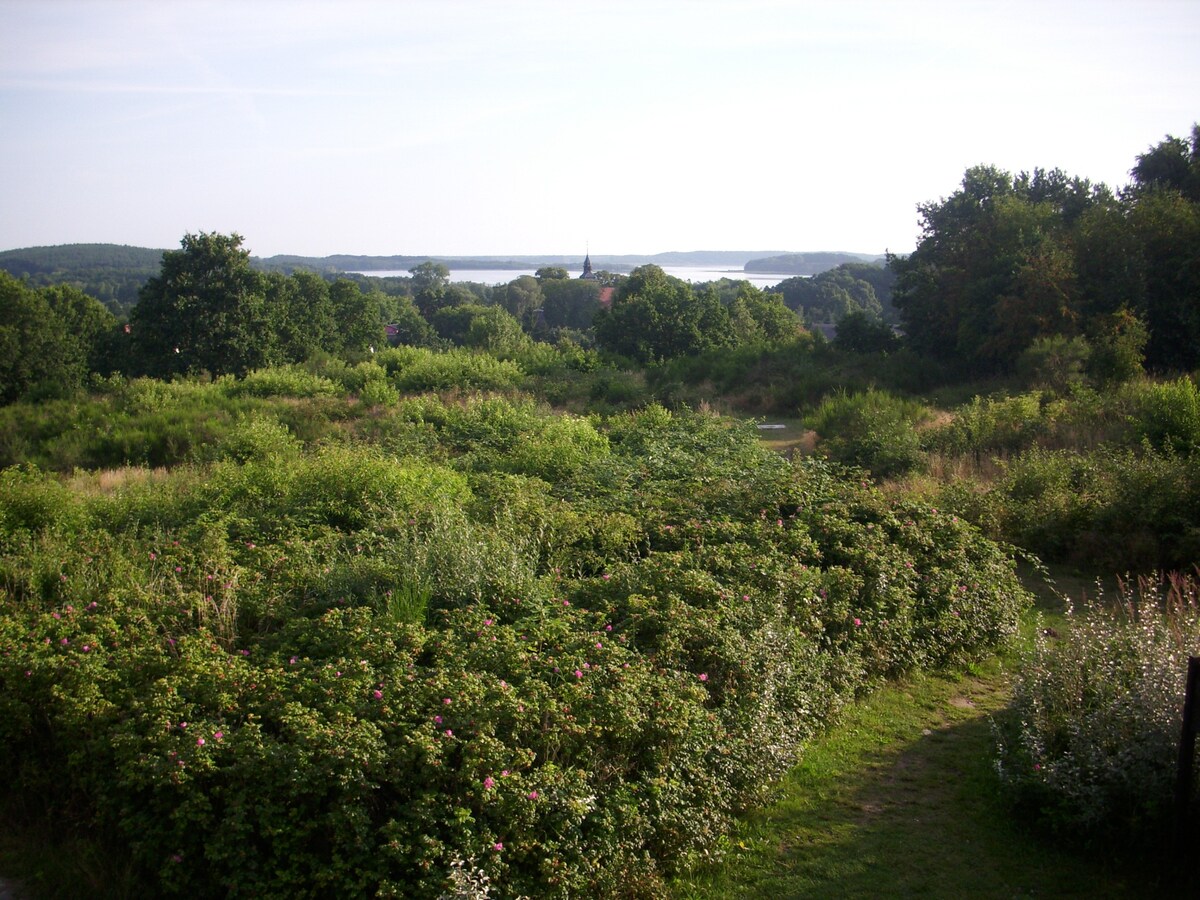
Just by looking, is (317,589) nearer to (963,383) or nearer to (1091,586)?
(1091,586)

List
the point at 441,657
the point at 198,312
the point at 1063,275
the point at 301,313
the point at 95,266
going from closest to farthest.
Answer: the point at 441,657, the point at 1063,275, the point at 198,312, the point at 301,313, the point at 95,266

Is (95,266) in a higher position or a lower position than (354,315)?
higher

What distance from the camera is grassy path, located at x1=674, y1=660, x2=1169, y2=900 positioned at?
4152 mm

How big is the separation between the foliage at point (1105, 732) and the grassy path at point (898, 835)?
8.6 inches

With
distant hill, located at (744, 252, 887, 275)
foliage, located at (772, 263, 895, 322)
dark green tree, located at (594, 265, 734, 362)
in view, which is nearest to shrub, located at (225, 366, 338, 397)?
dark green tree, located at (594, 265, 734, 362)

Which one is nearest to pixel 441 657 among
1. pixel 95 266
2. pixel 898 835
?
pixel 898 835

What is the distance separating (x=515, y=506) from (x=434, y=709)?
3.66 meters

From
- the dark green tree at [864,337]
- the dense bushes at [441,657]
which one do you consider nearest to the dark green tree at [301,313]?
the dark green tree at [864,337]

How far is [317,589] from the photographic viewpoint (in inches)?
232

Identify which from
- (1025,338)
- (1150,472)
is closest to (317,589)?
(1150,472)

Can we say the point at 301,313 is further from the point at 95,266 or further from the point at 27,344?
the point at 95,266

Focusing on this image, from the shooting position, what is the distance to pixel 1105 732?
14.6 ft

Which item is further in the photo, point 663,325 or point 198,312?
point 663,325

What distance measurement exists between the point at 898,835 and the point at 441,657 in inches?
104
